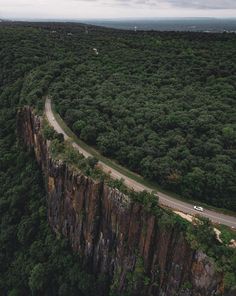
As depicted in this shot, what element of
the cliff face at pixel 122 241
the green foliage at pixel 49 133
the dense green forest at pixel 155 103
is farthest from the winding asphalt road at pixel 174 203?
the green foliage at pixel 49 133

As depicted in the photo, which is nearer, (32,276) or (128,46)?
(32,276)

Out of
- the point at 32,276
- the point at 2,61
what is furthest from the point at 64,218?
the point at 2,61

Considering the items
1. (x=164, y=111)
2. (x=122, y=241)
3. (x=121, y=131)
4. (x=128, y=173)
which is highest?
(x=164, y=111)

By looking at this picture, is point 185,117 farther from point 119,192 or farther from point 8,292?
point 8,292

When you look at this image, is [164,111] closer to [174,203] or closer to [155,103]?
[155,103]

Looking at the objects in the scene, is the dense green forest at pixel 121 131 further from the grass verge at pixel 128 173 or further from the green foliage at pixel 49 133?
the green foliage at pixel 49 133

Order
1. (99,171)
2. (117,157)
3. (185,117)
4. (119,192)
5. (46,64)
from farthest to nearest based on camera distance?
1. (46,64)
2. (185,117)
3. (117,157)
4. (99,171)
5. (119,192)

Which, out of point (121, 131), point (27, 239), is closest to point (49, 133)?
point (121, 131)
